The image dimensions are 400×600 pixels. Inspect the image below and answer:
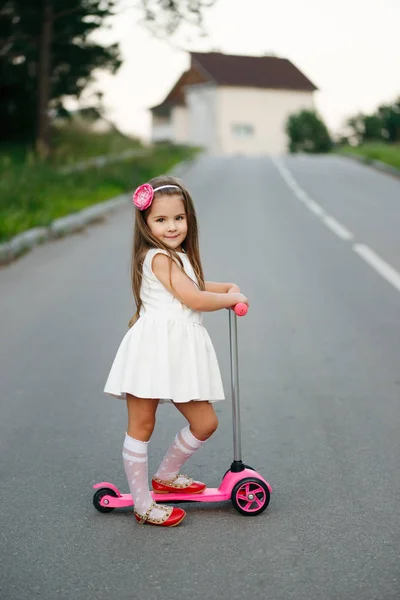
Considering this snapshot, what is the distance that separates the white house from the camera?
72.9 meters

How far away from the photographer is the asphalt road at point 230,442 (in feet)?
10.0

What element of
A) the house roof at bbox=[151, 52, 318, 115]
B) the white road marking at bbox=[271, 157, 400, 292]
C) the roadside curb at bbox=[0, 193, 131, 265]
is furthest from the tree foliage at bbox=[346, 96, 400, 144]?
the roadside curb at bbox=[0, 193, 131, 265]

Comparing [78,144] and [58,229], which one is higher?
[78,144]

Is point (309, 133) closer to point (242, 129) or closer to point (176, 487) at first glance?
point (242, 129)

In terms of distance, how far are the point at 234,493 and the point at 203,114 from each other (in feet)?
Answer: 240

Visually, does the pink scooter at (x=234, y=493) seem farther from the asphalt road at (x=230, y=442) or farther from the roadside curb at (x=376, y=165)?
the roadside curb at (x=376, y=165)

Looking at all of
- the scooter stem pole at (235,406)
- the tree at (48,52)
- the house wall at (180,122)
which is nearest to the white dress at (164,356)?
the scooter stem pole at (235,406)

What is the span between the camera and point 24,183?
1762 centimetres

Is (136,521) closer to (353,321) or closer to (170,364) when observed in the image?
(170,364)

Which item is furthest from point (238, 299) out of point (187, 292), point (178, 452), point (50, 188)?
point (50, 188)

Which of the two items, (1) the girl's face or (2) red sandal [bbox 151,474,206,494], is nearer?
(1) the girl's face

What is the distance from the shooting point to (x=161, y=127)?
8444 cm

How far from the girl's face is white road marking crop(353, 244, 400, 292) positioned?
18.5 feet

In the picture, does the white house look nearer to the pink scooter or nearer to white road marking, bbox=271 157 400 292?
white road marking, bbox=271 157 400 292
